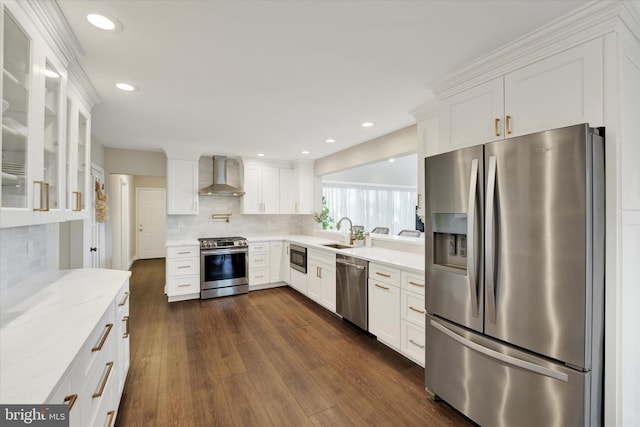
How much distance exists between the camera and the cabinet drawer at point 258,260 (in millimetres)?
4930

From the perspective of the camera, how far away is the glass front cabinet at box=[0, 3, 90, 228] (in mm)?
1117

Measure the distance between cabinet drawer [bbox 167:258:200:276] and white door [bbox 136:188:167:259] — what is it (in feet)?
15.0

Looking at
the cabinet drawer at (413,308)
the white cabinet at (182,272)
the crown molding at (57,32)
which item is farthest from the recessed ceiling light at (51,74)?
the white cabinet at (182,272)

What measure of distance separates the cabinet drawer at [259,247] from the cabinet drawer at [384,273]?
2542 millimetres

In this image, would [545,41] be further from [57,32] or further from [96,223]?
[96,223]

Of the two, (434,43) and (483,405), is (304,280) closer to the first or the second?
(483,405)

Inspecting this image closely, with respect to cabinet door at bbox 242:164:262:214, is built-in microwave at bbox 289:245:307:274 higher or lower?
lower

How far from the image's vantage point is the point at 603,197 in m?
1.37

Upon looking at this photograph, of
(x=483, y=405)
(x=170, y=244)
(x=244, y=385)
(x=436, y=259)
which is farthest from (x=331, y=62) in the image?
(x=170, y=244)

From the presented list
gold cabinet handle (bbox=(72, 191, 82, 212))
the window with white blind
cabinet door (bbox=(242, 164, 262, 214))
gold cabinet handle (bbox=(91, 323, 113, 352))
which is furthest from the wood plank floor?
the window with white blind

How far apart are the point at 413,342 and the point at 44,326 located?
2.50 meters

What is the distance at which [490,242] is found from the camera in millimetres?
1607

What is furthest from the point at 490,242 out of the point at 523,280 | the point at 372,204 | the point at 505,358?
the point at 372,204

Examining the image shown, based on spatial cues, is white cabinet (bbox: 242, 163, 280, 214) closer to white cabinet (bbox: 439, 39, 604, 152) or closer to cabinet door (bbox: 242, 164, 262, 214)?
cabinet door (bbox: 242, 164, 262, 214)
